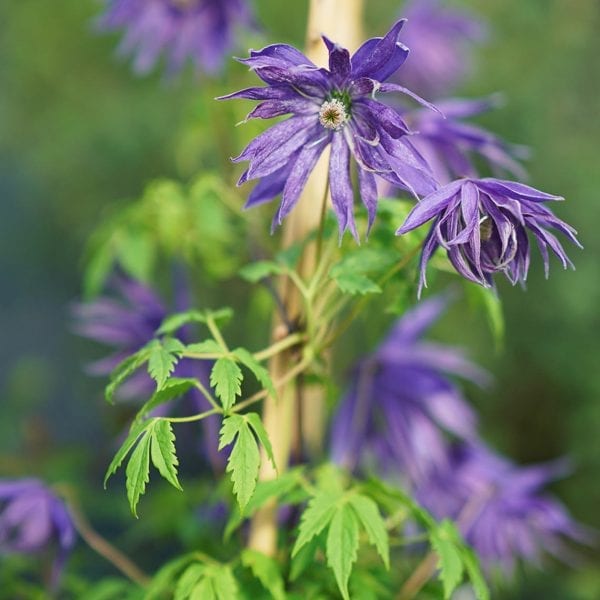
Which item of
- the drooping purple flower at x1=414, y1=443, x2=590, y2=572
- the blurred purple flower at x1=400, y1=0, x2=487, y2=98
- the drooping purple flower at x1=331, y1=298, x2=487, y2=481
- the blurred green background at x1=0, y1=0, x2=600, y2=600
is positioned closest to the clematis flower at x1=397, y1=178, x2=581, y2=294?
the drooping purple flower at x1=331, y1=298, x2=487, y2=481

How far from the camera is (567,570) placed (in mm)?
2322

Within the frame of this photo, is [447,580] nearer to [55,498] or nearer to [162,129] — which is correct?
[55,498]

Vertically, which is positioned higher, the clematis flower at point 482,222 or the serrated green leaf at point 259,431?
the clematis flower at point 482,222

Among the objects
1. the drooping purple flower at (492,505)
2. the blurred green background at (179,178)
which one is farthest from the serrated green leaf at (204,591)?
Result: the blurred green background at (179,178)

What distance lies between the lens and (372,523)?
75cm

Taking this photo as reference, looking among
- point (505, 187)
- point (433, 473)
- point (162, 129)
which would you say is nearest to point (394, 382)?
point (433, 473)

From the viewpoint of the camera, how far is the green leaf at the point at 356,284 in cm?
77

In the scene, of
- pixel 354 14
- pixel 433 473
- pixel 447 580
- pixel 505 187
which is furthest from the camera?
pixel 433 473

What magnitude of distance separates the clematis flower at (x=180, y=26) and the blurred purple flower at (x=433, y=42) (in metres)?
0.33

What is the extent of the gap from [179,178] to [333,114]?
186cm

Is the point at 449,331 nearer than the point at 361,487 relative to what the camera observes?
No

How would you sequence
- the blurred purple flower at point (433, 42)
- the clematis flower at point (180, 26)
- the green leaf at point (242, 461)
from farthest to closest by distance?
1. the blurred purple flower at point (433, 42)
2. the clematis flower at point (180, 26)
3. the green leaf at point (242, 461)

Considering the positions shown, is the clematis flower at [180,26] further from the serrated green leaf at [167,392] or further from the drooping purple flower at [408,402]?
the serrated green leaf at [167,392]

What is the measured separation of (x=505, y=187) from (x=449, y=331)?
161cm
